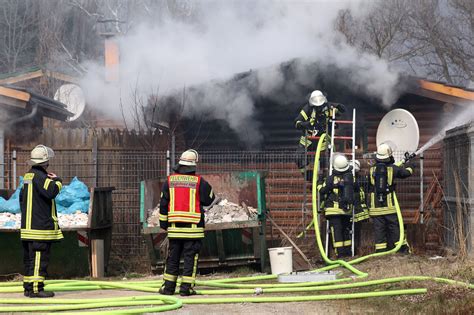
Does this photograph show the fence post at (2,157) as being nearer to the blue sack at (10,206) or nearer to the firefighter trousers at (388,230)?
the blue sack at (10,206)

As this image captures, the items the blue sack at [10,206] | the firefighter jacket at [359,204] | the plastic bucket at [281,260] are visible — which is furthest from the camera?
the firefighter jacket at [359,204]

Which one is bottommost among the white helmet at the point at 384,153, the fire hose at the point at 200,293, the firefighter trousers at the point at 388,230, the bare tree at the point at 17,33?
the fire hose at the point at 200,293

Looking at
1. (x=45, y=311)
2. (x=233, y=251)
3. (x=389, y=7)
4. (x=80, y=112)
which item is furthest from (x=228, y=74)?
(x=389, y=7)

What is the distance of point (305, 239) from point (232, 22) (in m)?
9.14

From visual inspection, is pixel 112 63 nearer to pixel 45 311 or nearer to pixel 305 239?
pixel 305 239

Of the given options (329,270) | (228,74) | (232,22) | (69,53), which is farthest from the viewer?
(69,53)

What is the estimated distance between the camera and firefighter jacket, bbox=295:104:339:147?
14.2 meters

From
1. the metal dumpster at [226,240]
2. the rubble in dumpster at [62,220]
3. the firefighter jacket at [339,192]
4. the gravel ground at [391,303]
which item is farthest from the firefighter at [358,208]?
the rubble in dumpster at [62,220]

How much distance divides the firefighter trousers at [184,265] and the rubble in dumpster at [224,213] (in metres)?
2.61

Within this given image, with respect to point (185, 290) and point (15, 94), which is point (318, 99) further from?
point (15, 94)

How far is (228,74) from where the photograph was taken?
1708 centimetres

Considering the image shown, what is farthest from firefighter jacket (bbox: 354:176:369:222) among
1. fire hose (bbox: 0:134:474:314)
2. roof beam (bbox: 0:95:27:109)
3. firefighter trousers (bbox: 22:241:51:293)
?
roof beam (bbox: 0:95:27:109)

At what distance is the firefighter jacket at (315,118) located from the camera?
14188mm

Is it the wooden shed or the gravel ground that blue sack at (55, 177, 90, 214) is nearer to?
the gravel ground
